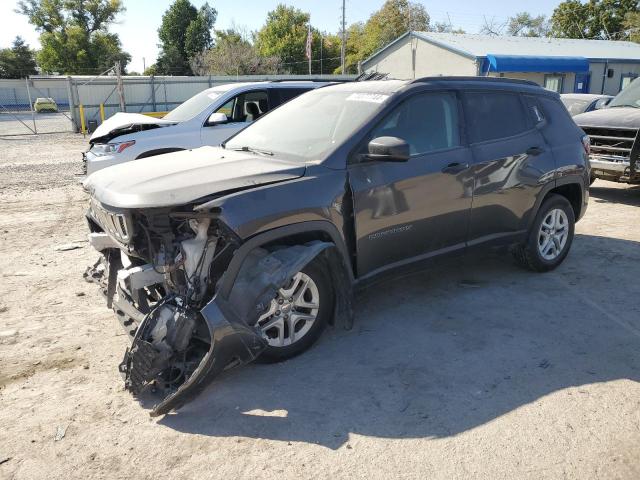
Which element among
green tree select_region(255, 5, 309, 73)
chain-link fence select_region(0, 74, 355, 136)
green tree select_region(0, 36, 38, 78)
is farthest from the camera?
green tree select_region(0, 36, 38, 78)

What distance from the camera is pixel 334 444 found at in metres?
3.01

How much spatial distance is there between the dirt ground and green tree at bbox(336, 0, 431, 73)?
63.9 m

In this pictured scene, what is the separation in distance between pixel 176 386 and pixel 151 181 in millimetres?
1351

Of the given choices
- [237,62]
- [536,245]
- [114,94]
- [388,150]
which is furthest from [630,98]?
[237,62]

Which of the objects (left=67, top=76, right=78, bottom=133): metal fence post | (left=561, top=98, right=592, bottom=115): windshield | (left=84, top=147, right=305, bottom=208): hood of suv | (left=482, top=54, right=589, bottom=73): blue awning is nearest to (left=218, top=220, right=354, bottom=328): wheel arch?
(left=84, top=147, right=305, bottom=208): hood of suv

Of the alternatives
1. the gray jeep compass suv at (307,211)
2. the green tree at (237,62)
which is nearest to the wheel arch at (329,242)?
the gray jeep compass suv at (307,211)

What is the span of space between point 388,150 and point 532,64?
30228mm

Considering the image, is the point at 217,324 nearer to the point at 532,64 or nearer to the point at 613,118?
the point at 613,118

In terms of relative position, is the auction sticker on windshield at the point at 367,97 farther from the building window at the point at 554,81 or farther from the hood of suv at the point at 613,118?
the building window at the point at 554,81

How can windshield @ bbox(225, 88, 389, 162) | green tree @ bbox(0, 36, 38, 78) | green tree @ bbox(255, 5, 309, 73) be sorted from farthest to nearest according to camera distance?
green tree @ bbox(0, 36, 38, 78) → green tree @ bbox(255, 5, 309, 73) → windshield @ bbox(225, 88, 389, 162)

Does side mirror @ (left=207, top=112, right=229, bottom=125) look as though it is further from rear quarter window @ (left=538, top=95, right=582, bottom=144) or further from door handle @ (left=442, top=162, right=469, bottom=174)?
door handle @ (left=442, top=162, right=469, bottom=174)

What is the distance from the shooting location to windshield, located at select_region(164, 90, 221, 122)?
894cm

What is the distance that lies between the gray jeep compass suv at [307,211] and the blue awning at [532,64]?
2640 centimetres

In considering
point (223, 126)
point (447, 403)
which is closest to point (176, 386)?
point (447, 403)
